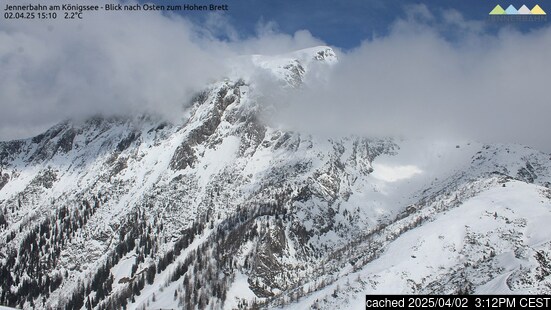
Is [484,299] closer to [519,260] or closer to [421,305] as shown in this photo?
[421,305]

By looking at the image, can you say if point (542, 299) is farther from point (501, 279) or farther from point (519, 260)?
point (519, 260)

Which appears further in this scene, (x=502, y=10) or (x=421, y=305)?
(x=502, y=10)

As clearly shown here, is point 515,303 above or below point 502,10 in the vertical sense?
below

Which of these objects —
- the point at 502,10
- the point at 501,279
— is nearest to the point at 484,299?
the point at 501,279

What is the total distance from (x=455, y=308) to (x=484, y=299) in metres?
9.47

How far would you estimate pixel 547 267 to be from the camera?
572ft

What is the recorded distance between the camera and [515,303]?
460 feet

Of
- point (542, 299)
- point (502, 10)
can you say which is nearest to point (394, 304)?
point (542, 299)

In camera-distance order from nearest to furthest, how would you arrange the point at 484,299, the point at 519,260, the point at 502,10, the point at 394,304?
1. the point at 394,304
2. the point at 484,299
3. the point at 502,10
4. the point at 519,260

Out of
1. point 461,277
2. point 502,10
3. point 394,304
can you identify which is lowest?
point 461,277

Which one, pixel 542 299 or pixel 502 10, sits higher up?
pixel 502 10

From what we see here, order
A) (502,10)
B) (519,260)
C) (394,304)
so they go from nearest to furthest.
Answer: (394,304) → (502,10) → (519,260)

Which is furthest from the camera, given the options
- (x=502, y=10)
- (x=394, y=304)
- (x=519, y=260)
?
(x=519, y=260)

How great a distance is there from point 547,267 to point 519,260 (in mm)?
11745
